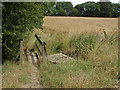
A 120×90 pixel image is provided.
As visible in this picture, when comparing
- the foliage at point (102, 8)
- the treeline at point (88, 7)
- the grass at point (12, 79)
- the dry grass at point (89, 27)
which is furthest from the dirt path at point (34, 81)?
the dry grass at point (89, 27)

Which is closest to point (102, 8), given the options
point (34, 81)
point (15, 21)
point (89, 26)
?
point (15, 21)

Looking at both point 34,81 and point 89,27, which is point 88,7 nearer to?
point 89,27

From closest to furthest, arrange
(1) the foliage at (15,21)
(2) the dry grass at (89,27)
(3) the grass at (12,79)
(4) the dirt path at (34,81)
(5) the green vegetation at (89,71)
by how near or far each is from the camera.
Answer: (5) the green vegetation at (89,71) → (3) the grass at (12,79) → (4) the dirt path at (34,81) → (1) the foliage at (15,21) → (2) the dry grass at (89,27)

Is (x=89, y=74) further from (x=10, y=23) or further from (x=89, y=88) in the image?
(x=10, y=23)

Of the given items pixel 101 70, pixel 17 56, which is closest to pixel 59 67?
pixel 101 70

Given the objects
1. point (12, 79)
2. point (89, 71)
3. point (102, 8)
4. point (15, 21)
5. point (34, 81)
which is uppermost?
point (102, 8)

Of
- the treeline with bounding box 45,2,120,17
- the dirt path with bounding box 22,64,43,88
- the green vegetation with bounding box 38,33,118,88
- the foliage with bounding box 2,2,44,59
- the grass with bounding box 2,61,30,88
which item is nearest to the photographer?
the green vegetation with bounding box 38,33,118,88

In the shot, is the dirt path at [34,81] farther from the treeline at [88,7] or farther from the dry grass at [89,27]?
the dry grass at [89,27]

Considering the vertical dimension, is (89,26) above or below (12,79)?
above

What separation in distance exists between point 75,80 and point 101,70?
3.08 ft

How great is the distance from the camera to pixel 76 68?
407 centimetres

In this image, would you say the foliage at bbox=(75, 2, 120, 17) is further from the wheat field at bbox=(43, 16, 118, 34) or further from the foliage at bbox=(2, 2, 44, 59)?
the foliage at bbox=(2, 2, 44, 59)

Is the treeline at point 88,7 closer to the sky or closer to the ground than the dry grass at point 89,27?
closer to the sky

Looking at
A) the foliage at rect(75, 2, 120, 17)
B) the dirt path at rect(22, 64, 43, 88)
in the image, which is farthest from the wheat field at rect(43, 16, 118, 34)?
the dirt path at rect(22, 64, 43, 88)
